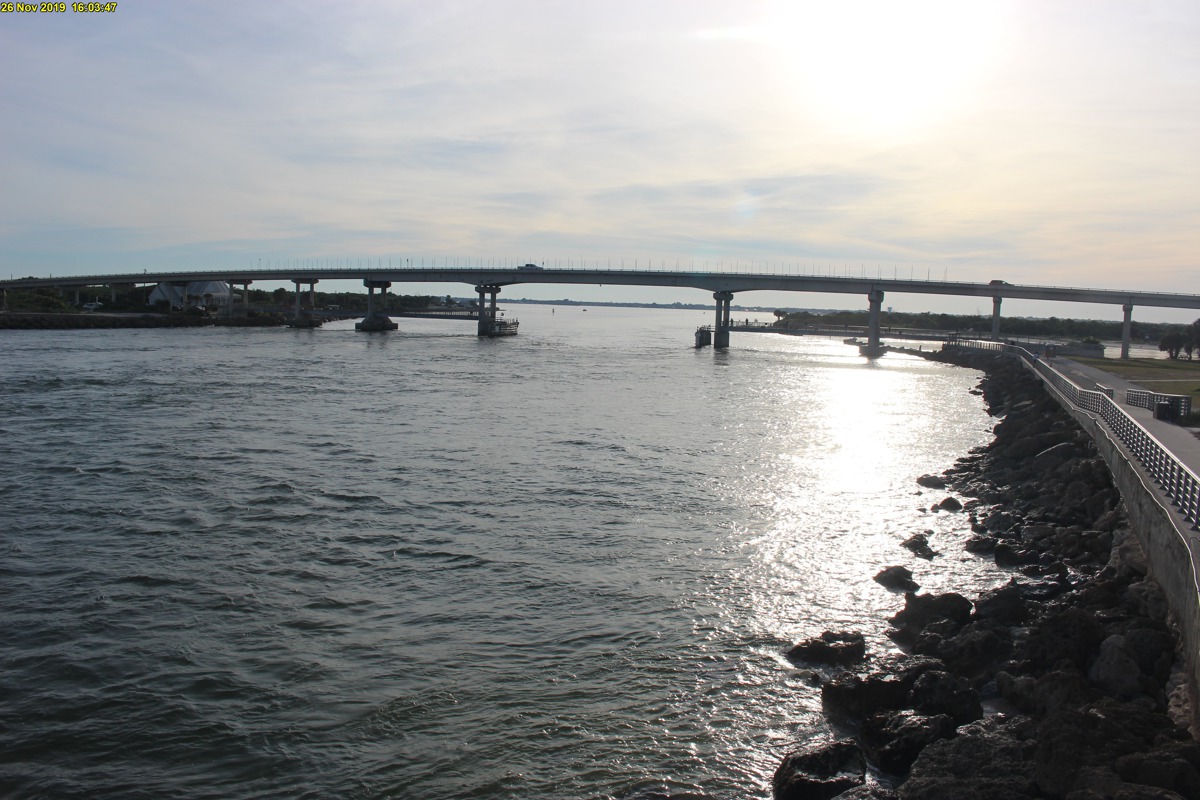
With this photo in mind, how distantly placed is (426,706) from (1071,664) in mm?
8812

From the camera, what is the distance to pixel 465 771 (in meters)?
10.5

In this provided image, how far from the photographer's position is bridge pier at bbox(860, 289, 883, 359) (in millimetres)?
98750

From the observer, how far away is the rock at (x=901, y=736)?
34.6ft

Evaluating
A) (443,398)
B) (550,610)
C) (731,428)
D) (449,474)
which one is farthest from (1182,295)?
(550,610)

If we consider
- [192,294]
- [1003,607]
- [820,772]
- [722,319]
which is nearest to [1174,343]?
[722,319]

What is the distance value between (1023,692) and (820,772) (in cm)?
350

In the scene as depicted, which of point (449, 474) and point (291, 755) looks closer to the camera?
point (291, 755)

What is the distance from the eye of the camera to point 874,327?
10212cm

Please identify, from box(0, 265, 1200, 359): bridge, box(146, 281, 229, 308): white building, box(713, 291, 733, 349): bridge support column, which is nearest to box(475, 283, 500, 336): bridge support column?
box(0, 265, 1200, 359): bridge

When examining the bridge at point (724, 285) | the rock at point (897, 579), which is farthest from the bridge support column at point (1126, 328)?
the rock at point (897, 579)

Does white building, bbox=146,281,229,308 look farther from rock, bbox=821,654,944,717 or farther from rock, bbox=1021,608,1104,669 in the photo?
rock, bbox=1021,608,1104,669

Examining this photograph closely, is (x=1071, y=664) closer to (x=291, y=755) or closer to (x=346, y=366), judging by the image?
(x=291, y=755)

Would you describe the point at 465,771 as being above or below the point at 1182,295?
below

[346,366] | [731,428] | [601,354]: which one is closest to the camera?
[731,428]
